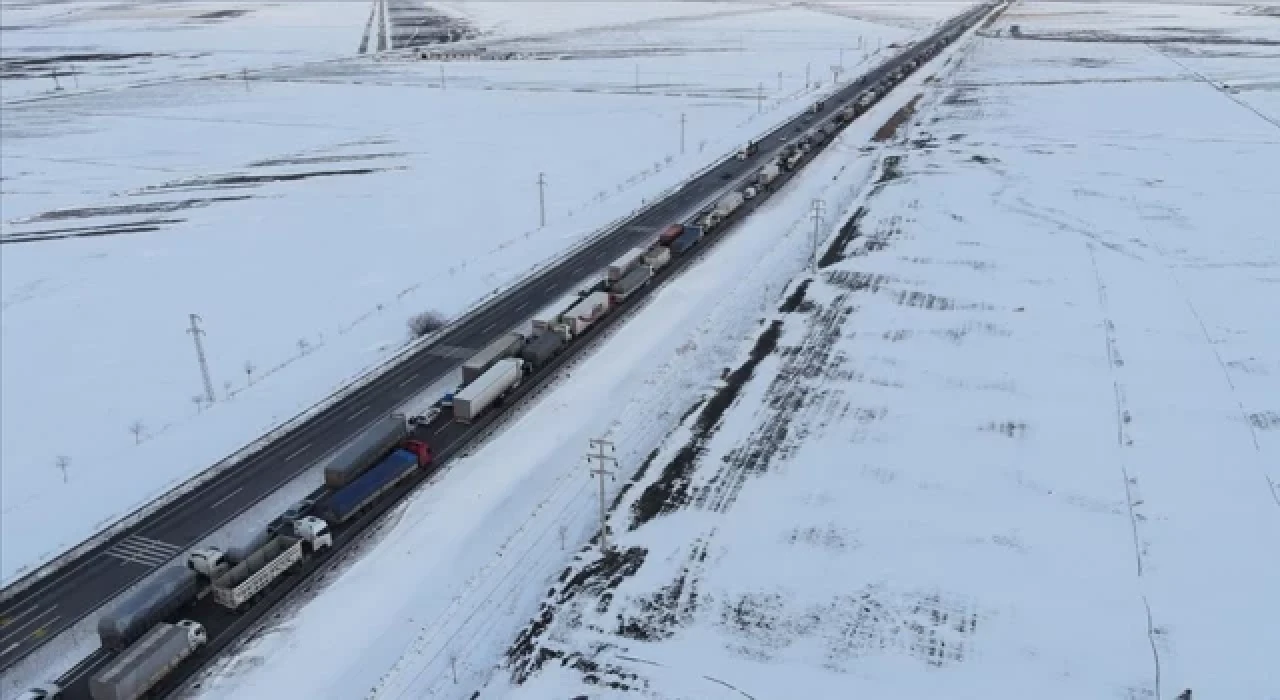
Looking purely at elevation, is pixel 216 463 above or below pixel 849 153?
below

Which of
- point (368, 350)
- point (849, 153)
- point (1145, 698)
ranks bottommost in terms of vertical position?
point (1145, 698)

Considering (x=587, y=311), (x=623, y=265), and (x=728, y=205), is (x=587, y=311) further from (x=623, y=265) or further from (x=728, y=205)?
(x=728, y=205)

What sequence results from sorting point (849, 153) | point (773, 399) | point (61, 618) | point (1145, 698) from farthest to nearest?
point (849, 153) < point (773, 399) < point (61, 618) < point (1145, 698)

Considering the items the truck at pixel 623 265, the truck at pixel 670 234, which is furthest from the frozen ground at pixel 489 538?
the truck at pixel 670 234

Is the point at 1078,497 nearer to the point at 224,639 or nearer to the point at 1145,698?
the point at 1145,698

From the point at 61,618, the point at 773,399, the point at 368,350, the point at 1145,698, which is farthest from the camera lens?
the point at 368,350

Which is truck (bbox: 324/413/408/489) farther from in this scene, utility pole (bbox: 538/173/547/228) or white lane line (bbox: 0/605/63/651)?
utility pole (bbox: 538/173/547/228)

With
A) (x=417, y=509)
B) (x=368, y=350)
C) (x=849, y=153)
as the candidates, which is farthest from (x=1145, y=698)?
(x=849, y=153)

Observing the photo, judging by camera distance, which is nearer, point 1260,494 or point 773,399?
point 1260,494
